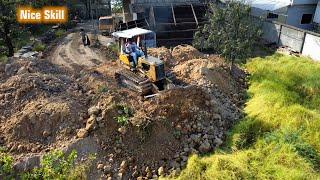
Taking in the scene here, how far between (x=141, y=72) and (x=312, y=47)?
9.42m

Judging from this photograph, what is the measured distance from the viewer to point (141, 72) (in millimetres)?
12680

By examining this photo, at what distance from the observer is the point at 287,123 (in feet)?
36.4

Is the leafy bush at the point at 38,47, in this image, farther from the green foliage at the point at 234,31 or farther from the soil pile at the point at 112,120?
the green foliage at the point at 234,31

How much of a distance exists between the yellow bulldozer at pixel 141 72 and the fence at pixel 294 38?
8.13 meters

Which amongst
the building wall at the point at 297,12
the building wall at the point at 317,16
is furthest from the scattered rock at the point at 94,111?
the building wall at the point at 317,16

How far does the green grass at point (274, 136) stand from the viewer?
9.33 meters

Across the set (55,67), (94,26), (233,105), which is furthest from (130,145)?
(94,26)

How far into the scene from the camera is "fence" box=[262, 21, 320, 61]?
16.7 metres

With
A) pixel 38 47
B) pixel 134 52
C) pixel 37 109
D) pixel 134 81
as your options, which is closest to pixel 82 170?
pixel 37 109

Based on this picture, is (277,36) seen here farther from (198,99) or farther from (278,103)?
(198,99)

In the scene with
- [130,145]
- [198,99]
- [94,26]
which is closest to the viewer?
[130,145]

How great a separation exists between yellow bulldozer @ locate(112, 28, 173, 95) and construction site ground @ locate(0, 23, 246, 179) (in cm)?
41

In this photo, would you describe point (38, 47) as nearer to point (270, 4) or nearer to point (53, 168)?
point (53, 168)

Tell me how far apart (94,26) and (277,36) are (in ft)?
46.3
